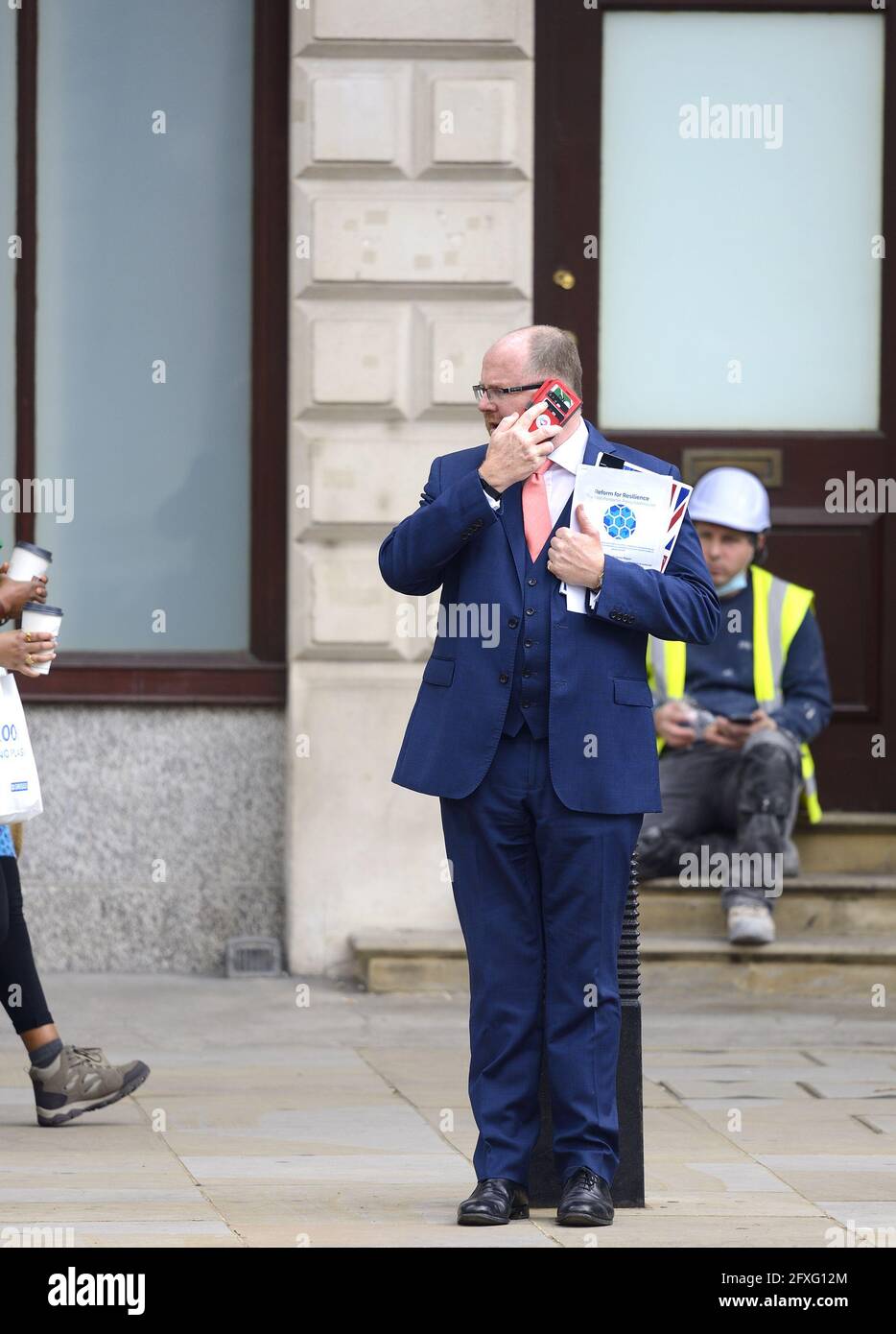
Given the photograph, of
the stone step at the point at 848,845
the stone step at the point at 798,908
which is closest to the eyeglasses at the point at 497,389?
the stone step at the point at 798,908

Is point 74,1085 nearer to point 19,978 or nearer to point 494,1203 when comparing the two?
point 19,978

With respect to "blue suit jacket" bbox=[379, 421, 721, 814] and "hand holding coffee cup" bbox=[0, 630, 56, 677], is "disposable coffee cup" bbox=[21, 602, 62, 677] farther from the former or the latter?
"blue suit jacket" bbox=[379, 421, 721, 814]

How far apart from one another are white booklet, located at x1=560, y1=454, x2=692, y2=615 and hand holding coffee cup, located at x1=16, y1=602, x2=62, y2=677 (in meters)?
1.77

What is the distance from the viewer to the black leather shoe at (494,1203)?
5.20 m

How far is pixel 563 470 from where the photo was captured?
5410 millimetres

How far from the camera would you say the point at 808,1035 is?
8000mm

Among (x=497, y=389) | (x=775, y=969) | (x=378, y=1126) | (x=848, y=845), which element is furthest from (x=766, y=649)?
(x=497, y=389)

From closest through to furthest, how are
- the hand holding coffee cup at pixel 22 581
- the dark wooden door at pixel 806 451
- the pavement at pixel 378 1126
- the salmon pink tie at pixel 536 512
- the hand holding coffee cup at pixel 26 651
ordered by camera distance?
the pavement at pixel 378 1126, the salmon pink tie at pixel 536 512, the hand holding coffee cup at pixel 26 651, the hand holding coffee cup at pixel 22 581, the dark wooden door at pixel 806 451

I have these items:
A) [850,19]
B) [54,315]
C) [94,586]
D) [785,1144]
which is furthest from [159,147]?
[785,1144]

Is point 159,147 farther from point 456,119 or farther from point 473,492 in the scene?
point 473,492

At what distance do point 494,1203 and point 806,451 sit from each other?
16.3ft

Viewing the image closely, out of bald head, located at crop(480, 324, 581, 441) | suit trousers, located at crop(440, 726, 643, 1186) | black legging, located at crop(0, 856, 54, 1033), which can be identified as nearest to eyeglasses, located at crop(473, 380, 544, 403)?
bald head, located at crop(480, 324, 581, 441)

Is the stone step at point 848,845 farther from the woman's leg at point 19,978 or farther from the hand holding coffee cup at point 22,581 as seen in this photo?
the hand holding coffee cup at point 22,581

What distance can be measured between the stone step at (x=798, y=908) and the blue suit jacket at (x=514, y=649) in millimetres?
3541
